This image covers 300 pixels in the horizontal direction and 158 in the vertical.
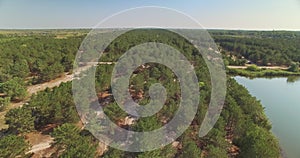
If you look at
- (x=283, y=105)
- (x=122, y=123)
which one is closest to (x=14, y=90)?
(x=122, y=123)

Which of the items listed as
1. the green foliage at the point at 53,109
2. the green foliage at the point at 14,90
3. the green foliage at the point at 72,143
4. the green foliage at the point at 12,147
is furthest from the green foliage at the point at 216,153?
the green foliage at the point at 14,90

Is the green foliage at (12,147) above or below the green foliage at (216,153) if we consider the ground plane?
above

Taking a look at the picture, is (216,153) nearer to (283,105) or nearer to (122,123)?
(122,123)

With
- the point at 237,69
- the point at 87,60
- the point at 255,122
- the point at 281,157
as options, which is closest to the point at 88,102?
the point at 255,122

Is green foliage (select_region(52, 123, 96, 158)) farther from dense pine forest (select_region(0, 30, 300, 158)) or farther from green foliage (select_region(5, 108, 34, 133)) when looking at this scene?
green foliage (select_region(5, 108, 34, 133))

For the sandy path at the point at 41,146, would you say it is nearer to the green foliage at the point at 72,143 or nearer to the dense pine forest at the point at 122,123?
the dense pine forest at the point at 122,123

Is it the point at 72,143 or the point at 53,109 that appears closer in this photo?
the point at 72,143
